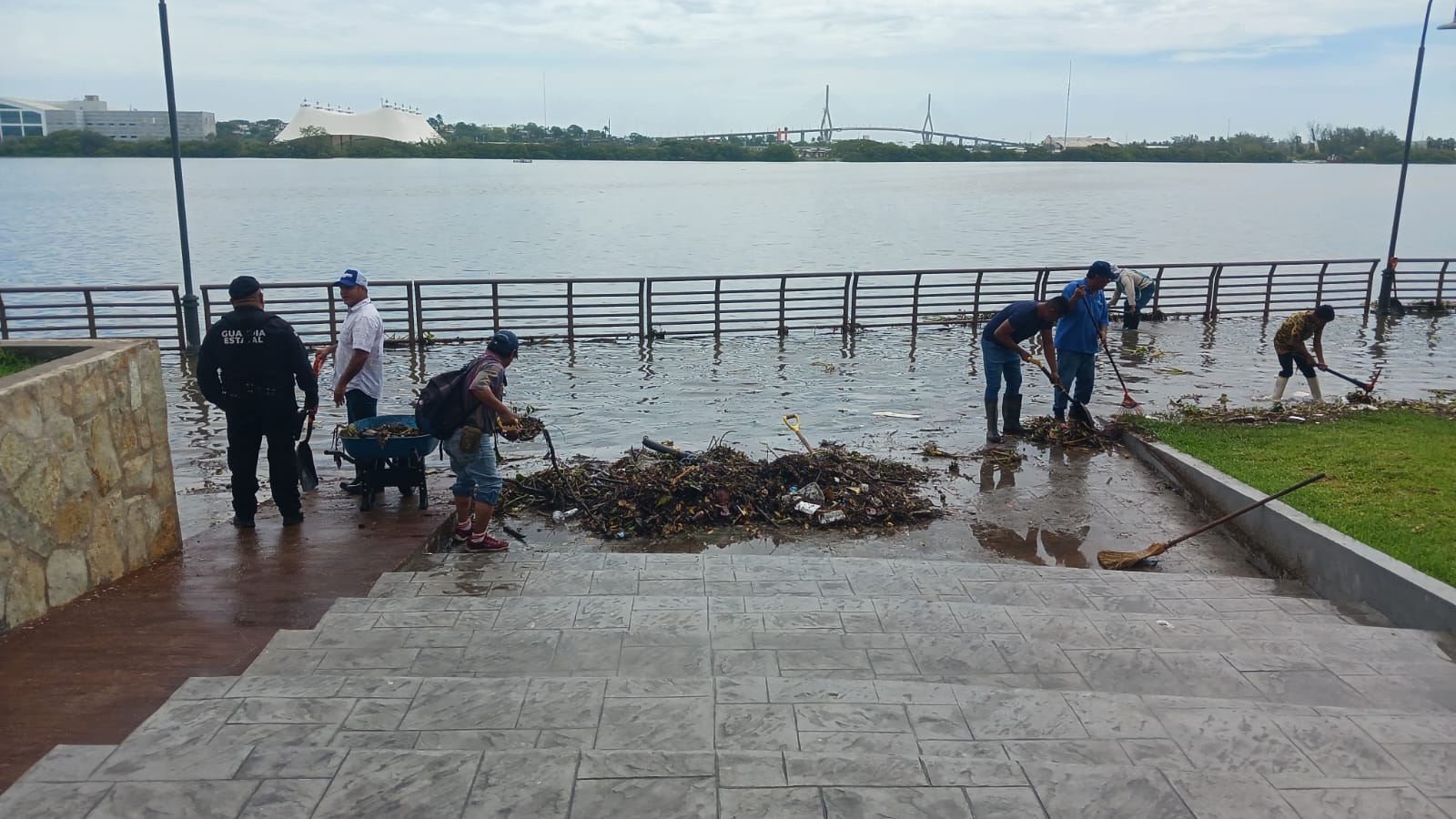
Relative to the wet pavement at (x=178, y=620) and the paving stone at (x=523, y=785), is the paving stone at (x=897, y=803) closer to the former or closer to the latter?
the paving stone at (x=523, y=785)

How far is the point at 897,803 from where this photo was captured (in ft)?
10.2

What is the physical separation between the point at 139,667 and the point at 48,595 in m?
1.01

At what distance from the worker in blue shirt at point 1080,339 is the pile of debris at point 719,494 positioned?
117 inches

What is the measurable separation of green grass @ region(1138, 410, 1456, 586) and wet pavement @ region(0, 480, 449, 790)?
6.24 metres

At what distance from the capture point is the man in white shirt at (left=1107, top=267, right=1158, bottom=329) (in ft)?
62.1

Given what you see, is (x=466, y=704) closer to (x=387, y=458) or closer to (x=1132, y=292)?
(x=387, y=458)

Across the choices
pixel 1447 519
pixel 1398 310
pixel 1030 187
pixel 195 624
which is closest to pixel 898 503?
pixel 1447 519

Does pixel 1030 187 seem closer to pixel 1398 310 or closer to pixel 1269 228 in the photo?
pixel 1269 228

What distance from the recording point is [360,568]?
634 centimetres

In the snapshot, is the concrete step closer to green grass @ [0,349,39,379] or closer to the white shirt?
green grass @ [0,349,39,379]

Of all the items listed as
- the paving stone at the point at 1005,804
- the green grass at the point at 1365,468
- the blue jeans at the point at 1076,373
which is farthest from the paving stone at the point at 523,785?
the blue jeans at the point at 1076,373

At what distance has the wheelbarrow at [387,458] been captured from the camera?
743 centimetres

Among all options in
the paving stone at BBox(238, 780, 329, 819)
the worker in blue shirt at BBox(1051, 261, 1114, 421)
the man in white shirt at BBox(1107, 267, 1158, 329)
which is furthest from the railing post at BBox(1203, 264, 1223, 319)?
the paving stone at BBox(238, 780, 329, 819)

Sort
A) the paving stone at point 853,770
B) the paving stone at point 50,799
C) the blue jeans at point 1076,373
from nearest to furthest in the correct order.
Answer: the paving stone at point 50,799 < the paving stone at point 853,770 < the blue jeans at point 1076,373
